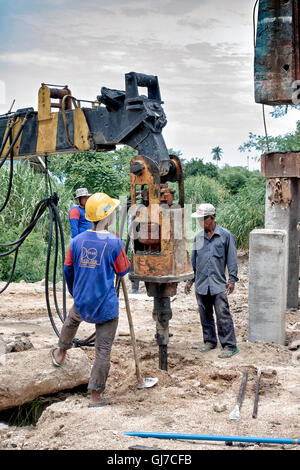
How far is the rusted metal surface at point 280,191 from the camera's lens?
9.81 metres

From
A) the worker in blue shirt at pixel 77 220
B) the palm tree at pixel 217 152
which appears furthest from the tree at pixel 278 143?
the palm tree at pixel 217 152

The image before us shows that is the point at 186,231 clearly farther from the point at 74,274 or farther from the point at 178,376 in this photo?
the point at 178,376

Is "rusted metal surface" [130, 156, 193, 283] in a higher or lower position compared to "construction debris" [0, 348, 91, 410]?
higher

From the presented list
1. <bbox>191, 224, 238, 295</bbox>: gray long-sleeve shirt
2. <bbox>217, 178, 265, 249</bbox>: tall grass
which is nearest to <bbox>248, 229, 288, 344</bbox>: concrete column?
<bbox>191, 224, 238, 295</bbox>: gray long-sleeve shirt

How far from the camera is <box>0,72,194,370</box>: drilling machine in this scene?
5688 millimetres

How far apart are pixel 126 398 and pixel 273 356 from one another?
2.42 m

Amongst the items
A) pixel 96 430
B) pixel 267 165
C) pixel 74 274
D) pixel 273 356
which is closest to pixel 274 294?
pixel 273 356

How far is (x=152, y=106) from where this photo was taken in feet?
19.8

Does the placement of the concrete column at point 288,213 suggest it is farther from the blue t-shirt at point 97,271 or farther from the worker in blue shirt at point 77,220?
the blue t-shirt at point 97,271

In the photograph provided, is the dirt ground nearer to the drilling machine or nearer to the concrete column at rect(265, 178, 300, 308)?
the drilling machine

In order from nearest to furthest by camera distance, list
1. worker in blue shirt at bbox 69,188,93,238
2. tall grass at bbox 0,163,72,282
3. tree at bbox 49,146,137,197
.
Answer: worker in blue shirt at bbox 69,188,93,238, tall grass at bbox 0,163,72,282, tree at bbox 49,146,137,197

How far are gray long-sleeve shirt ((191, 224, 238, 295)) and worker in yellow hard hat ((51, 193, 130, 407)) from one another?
2.26 m

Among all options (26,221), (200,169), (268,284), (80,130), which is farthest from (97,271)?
(200,169)

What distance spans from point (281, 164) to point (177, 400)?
5.20 m
